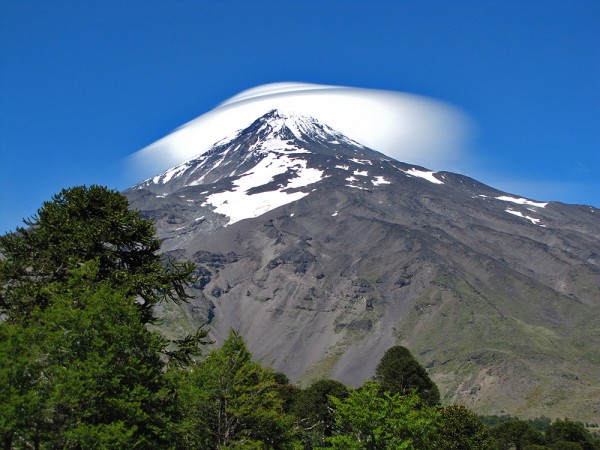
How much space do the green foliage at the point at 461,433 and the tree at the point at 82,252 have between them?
2794 centimetres

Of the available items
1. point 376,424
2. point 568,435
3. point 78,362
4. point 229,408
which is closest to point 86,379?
point 78,362

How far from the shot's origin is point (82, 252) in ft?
113

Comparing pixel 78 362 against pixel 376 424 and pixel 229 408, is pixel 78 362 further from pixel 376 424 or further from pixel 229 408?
pixel 376 424

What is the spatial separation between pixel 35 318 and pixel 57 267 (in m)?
4.21

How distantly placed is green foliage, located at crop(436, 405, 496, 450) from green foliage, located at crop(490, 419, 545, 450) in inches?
1565

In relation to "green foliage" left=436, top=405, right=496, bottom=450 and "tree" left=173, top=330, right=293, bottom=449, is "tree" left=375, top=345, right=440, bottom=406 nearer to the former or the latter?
"green foliage" left=436, top=405, right=496, bottom=450

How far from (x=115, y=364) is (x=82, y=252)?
10423mm

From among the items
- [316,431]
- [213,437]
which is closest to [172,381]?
[213,437]

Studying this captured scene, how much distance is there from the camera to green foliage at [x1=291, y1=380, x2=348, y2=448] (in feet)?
223

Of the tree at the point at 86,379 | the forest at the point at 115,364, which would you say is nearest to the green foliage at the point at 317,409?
the forest at the point at 115,364

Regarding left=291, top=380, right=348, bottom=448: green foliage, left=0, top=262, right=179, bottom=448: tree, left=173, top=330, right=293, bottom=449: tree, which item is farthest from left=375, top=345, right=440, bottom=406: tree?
left=0, top=262, right=179, bottom=448: tree

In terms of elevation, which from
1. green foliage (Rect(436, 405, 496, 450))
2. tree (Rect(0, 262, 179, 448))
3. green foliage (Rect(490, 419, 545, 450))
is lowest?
tree (Rect(0, 262, 179, 448))

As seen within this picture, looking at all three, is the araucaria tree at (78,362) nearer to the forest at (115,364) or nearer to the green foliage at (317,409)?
the forest at (115,364)

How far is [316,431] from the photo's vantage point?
66.6 metres
